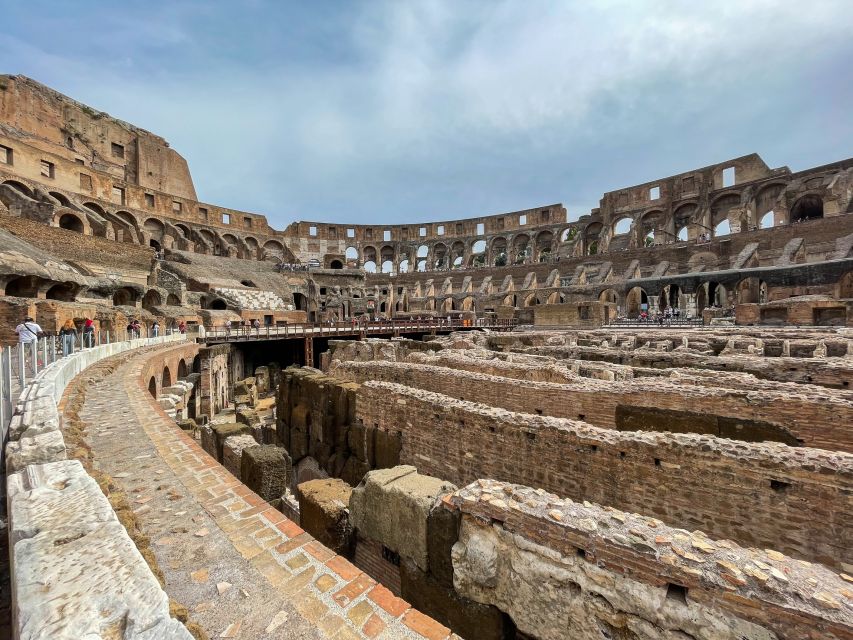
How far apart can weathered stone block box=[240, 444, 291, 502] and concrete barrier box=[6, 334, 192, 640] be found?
326 centimetres

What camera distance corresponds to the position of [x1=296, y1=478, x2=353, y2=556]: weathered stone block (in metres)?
4.20

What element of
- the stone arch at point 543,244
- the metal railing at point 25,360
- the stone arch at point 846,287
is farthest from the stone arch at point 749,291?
the metal railing at point 25,360

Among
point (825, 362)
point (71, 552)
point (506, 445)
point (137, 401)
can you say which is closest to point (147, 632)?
point (71, 552)

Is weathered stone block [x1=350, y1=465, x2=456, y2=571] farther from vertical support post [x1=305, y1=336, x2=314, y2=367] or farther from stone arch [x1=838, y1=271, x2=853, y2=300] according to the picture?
stone arch [x1=838, y1=271, x2=853, y2=300]

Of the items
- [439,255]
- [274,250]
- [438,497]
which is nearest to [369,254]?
[439,255]

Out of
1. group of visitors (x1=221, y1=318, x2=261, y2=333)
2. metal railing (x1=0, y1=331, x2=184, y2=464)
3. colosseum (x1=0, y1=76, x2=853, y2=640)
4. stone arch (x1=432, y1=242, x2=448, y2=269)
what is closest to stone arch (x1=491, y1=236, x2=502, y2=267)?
stone arch (x1=432, y1=242, x2=448, y2=269)

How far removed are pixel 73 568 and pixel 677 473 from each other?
465cm

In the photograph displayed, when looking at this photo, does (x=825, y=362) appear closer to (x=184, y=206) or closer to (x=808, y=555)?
(x=808, y=555)

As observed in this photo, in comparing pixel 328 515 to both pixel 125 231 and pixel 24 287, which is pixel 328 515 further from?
pixel 125 231

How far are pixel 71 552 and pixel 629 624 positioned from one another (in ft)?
10.3

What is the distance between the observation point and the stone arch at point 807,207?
1262 inches

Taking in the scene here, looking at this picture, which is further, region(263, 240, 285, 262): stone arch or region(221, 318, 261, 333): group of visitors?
region(263, 240, 285, 262): stone arch

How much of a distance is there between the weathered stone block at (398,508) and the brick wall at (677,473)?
4.35ft

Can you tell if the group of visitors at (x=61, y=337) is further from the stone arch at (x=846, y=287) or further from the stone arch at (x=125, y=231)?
the stone arch at (x=846, y=287)
